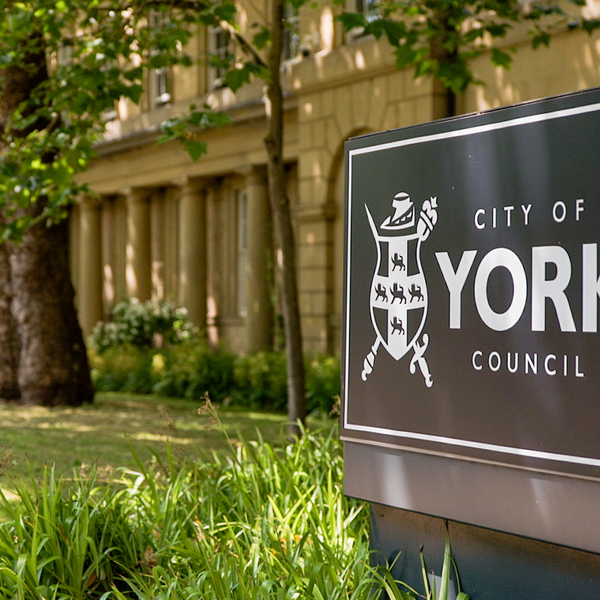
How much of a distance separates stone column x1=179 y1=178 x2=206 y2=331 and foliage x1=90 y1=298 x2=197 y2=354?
383 millimetres

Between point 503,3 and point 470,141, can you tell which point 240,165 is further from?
point 470,141

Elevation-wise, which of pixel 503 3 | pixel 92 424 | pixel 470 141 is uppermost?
pixel 503 3

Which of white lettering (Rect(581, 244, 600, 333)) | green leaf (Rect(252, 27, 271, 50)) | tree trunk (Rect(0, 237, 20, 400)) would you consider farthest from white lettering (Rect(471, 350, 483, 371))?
tree trunk (Rect(0, 237, 20, 400))

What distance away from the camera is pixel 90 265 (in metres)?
23.9

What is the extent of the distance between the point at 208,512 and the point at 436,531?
1540mm

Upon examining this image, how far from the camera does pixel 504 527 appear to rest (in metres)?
2.94

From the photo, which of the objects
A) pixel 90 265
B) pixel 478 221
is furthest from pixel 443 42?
pixel 90 265

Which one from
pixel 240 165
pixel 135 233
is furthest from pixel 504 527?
pixel 135 233

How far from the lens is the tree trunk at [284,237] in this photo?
7238 mm

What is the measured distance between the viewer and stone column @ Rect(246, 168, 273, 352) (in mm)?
17719

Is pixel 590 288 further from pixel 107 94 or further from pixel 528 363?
pixel 107 94

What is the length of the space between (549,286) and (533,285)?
0.06 metres

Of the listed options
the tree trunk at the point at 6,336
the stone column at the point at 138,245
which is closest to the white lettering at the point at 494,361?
the tree trunk at the point at 6,336

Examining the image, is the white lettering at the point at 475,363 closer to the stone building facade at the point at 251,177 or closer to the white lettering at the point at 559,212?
the white lettering at the point at 559,212
